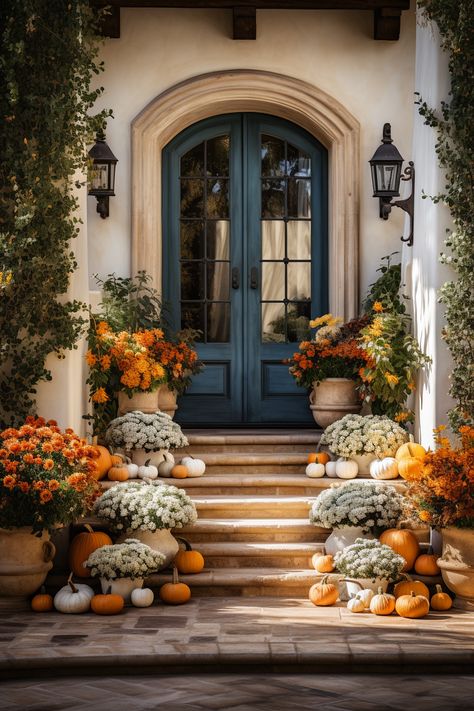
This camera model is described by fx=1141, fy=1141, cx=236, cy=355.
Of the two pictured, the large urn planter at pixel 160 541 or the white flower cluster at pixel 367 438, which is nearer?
the large urn planter at pixel 160 541

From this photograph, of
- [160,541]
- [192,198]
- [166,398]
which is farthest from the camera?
[192,198]

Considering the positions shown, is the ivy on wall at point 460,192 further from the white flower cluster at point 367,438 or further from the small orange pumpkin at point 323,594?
Result: the small orange pumpkin at point 323,594

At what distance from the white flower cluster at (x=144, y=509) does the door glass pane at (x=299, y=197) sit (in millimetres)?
3722

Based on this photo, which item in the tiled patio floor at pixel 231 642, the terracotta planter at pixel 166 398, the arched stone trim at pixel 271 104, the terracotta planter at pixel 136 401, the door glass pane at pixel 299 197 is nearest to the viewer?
the tiled patio floor at pixel 231 642

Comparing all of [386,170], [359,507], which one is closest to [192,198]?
[386,170]

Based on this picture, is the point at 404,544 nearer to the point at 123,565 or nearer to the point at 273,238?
the point at 123,565

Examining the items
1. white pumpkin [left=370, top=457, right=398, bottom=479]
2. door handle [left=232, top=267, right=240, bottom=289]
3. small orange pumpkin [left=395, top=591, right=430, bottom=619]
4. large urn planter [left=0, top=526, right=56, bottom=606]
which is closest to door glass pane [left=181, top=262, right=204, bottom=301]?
door handle [left=232, top=267, right=240, bottom=289]

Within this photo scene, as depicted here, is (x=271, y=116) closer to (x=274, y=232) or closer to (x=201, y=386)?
(x=274, y=232)

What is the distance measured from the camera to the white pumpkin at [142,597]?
717 centimetres

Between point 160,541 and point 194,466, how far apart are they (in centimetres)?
109

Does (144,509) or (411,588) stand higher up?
(144,509)

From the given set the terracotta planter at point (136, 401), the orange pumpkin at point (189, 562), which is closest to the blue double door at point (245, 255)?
the terracotta planter at point (136, 401)

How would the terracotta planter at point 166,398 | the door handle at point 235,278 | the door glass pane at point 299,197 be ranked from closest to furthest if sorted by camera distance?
the terracotta planter at point 166,398
the door handle at point 235,278
the door glass pane at point 299,197

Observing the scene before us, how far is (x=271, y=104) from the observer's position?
1029 centimetres
